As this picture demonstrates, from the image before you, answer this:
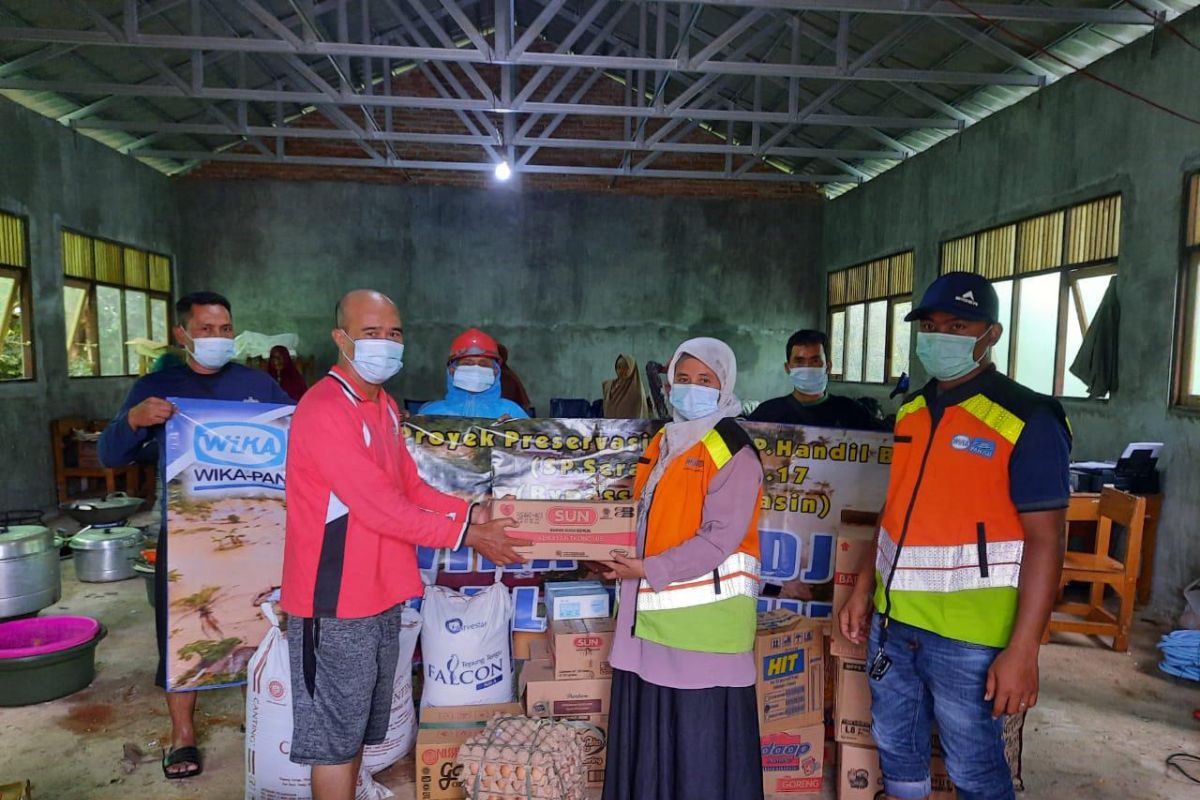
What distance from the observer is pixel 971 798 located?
5.49 ft

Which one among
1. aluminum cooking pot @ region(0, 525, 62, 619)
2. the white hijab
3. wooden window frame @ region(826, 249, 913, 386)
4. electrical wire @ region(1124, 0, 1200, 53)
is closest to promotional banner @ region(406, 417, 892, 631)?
the white hijab

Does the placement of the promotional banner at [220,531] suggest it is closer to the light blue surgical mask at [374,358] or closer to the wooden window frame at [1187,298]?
the light blue surgical mask at [374,358]

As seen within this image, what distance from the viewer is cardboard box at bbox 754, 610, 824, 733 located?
236 centimetres

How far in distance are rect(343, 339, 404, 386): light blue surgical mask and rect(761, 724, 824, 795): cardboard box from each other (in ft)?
5.93

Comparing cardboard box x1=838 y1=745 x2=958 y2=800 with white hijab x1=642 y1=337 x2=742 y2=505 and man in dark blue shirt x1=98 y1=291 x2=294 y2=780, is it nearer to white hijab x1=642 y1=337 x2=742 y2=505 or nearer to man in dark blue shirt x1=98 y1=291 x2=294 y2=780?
white hijab x1=642 y1=337 x2=742 y2=505

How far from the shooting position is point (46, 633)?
310cm

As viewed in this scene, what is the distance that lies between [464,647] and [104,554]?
11.8 feet

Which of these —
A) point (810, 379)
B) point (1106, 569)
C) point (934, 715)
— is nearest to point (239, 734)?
point (934, 715)

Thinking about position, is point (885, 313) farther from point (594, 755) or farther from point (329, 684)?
point (329, 684)

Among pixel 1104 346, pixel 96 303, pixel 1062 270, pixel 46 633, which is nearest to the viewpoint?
pixel 46 633

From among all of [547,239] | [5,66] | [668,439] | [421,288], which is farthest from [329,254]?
[668,439]

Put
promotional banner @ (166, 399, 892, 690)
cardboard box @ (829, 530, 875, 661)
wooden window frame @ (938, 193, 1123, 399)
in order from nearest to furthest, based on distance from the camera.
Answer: cardboard box @ (829, 530, 875, 661), promotional banner @ (166, 399, 892, 690), wooden window frame @ (938, 193, 1123, 399)

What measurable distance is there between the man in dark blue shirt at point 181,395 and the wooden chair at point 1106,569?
13.4 feet

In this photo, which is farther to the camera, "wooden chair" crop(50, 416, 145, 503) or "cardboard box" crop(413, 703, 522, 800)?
"wooden chair" crop(50, 416, 145, 503)
